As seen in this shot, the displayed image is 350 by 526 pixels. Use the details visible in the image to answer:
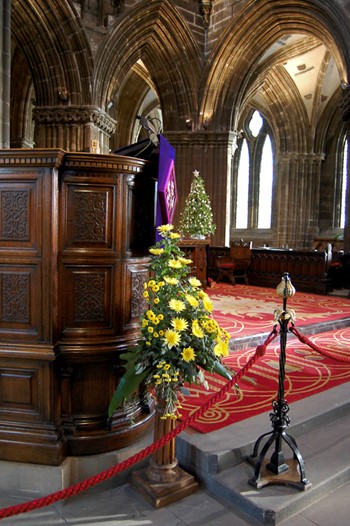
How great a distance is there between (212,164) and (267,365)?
37.4 ft

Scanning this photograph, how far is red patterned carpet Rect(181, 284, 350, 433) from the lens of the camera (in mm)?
3367

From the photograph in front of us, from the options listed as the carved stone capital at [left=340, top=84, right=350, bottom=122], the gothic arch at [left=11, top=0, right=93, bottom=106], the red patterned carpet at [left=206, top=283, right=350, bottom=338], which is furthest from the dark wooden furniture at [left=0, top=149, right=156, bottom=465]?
the gothic arch at [left=11, top=0, right=93, bottom=106]

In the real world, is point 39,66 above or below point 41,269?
above

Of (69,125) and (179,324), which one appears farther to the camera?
(69,125)

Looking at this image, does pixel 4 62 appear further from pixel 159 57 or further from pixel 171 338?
pixel 159 57

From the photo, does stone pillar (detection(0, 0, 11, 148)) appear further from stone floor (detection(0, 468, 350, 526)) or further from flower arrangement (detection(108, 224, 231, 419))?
stone floor (detection(0, 468, 350, 526))

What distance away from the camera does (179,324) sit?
2.37 m

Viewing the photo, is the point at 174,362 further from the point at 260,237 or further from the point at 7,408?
the point at 260,237

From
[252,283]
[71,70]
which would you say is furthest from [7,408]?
[71,70]

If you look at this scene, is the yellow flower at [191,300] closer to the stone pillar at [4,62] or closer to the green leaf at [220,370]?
the green leaf at [220,370]

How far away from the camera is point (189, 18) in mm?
13781

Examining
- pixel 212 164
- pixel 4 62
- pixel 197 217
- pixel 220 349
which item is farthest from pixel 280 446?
pixel 212 164

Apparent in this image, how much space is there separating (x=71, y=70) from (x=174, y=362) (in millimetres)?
11706

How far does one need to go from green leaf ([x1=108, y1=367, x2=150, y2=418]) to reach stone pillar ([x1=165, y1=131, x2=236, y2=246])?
1264cm
